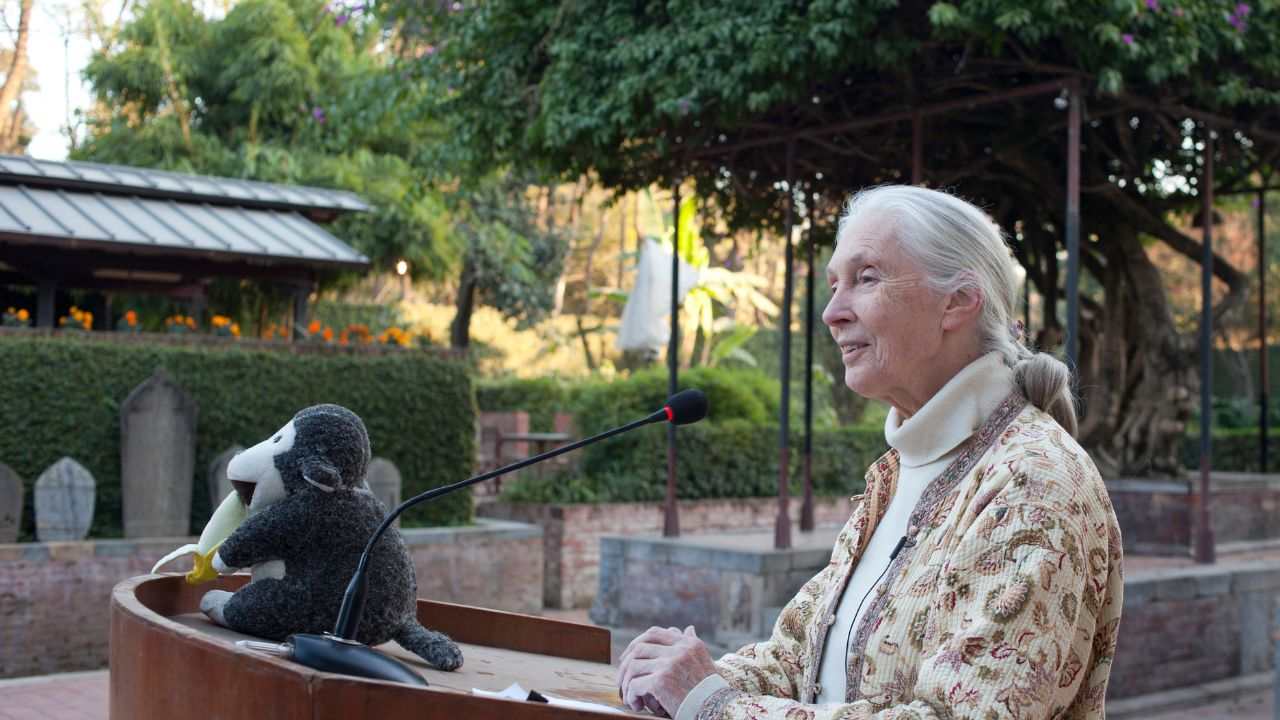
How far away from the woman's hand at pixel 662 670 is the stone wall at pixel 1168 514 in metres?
7.85

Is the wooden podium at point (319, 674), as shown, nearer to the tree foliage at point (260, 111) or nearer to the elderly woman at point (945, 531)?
the elderly woman at point (945, 531)

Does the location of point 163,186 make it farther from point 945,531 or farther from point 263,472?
point 945,531

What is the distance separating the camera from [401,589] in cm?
274

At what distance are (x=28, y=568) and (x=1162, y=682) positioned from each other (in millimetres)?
6935

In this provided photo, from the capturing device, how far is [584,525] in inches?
476

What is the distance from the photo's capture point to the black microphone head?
2312mm

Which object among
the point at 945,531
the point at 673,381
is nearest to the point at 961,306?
the point at 945,531

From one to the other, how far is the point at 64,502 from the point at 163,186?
385cm

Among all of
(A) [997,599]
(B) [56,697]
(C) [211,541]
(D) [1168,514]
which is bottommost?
(B) [56,697]

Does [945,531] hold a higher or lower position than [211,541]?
higher

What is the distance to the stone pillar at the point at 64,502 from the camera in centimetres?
892

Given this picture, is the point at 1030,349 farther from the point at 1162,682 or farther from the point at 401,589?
the point at 1162,682

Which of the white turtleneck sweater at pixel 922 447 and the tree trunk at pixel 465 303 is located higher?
the tree trunk at pixel 465 303

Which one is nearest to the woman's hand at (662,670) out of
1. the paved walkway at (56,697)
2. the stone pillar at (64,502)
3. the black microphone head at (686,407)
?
the black microphone head at (686,407)
